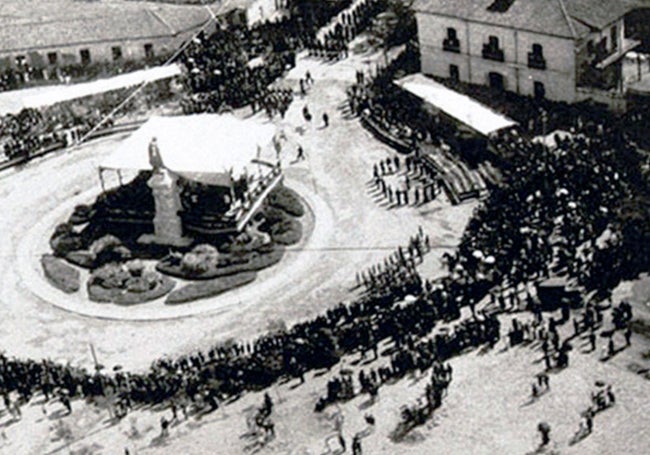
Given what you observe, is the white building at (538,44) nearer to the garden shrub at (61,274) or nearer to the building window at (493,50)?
the building window at (493,50)

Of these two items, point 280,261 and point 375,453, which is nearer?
point 375,453

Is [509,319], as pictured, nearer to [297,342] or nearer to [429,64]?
[297,342]

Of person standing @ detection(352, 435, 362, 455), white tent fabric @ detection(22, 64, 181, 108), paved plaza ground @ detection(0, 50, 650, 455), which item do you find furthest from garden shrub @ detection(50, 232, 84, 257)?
person standing @ detection(352, 435, 362, 455)

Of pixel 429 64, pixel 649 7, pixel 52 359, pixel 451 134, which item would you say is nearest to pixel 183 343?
pixel 52 359

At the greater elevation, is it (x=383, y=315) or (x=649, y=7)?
(x=649, y=7)

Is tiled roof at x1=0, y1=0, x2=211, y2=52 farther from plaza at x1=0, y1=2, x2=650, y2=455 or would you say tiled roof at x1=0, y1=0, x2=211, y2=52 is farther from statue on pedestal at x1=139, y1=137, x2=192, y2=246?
statue on pedestal at x1=139, y1=137, x2=192, y2=246

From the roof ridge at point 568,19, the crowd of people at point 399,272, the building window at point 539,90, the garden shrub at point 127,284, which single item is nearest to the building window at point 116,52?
the garden shrub at point 127,284

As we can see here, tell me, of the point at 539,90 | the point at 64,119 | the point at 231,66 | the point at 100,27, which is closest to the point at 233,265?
the point at 539,90
